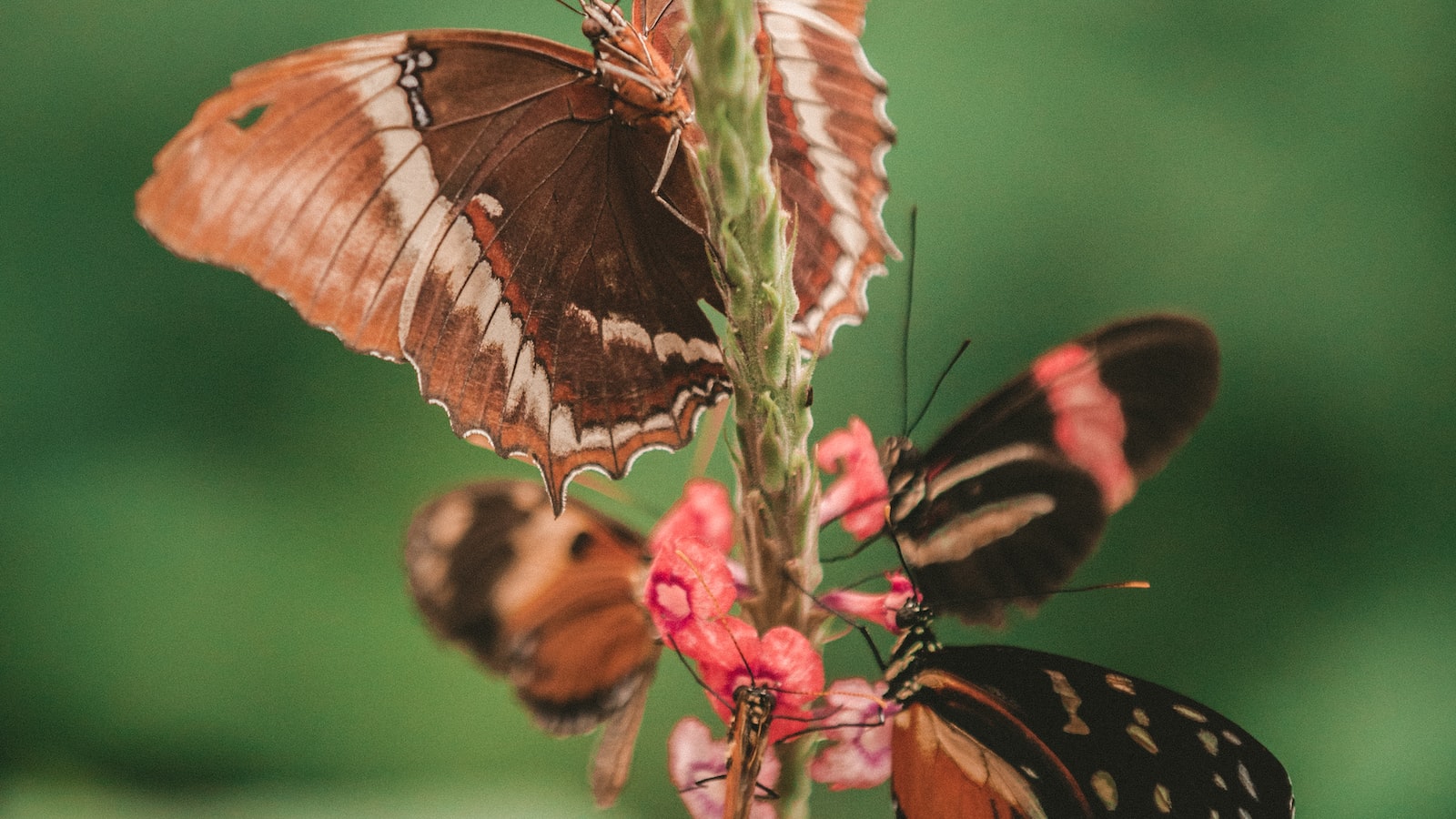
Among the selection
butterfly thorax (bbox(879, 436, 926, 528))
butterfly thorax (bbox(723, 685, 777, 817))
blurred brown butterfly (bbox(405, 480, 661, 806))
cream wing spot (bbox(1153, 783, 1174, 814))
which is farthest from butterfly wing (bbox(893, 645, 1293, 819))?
blurred brown butterfly (bbox(405, 480, 661, 806))

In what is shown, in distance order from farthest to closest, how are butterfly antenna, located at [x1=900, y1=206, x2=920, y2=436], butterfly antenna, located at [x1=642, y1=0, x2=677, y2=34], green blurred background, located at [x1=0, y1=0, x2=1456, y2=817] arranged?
green blurred background, located at [x1=0, y1=0, x2=1456, y2=817] → butterfly antenna, located at [x1=642, y1=0, x2=677, y2=34] → butterfly antenna, located at [x1=900, y1=206, x2=920, y2=436]

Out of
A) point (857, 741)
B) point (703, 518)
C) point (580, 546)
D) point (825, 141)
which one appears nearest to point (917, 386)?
point (825, 141)

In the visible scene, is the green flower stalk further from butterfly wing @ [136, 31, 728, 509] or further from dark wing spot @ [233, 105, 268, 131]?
dark wing spot @ [233, 105, 268, 131]

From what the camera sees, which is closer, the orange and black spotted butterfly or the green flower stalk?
the green flower stalk

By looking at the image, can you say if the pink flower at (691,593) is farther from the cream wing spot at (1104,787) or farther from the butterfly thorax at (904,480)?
the cream wing spot at (1104,787)

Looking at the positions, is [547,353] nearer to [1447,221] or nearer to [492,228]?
[492,228]

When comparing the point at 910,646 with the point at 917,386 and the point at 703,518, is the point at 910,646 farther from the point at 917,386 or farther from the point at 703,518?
the point at 917,386
